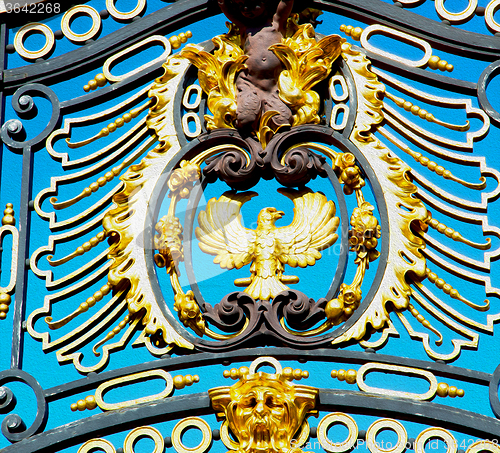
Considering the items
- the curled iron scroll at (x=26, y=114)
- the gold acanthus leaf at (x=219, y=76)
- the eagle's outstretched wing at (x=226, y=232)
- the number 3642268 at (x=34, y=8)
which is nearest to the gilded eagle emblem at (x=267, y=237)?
the eagle's outstretched wing at (x=226, y=232)

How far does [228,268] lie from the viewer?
10.8ft

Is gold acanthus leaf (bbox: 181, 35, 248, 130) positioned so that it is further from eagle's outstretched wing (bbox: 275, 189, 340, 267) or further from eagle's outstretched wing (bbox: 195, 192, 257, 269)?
eagle's outstretched wing (bbox: 275, 189, 340, 267)

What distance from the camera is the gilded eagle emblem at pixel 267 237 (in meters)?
3.24

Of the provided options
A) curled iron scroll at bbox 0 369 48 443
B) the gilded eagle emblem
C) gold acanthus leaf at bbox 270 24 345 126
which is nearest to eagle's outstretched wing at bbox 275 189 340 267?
the gilded eagle emblem

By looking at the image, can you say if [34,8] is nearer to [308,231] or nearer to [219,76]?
[219,76]

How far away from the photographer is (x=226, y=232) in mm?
3324

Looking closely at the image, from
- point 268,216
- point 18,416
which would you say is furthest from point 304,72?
point 18,416

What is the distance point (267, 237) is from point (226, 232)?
0.42ft

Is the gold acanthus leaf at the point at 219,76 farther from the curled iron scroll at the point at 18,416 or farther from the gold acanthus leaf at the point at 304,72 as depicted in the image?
the curled iron scroll at the point at 18,416

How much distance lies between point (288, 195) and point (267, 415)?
687 millimetres

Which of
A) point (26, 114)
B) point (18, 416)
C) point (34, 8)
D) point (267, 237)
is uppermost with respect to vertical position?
point (34, 8)

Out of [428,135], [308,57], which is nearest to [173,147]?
[308,57]

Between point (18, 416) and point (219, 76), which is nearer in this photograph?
point (18, 416)

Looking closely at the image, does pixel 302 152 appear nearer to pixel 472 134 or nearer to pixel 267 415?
pixel 472 134
